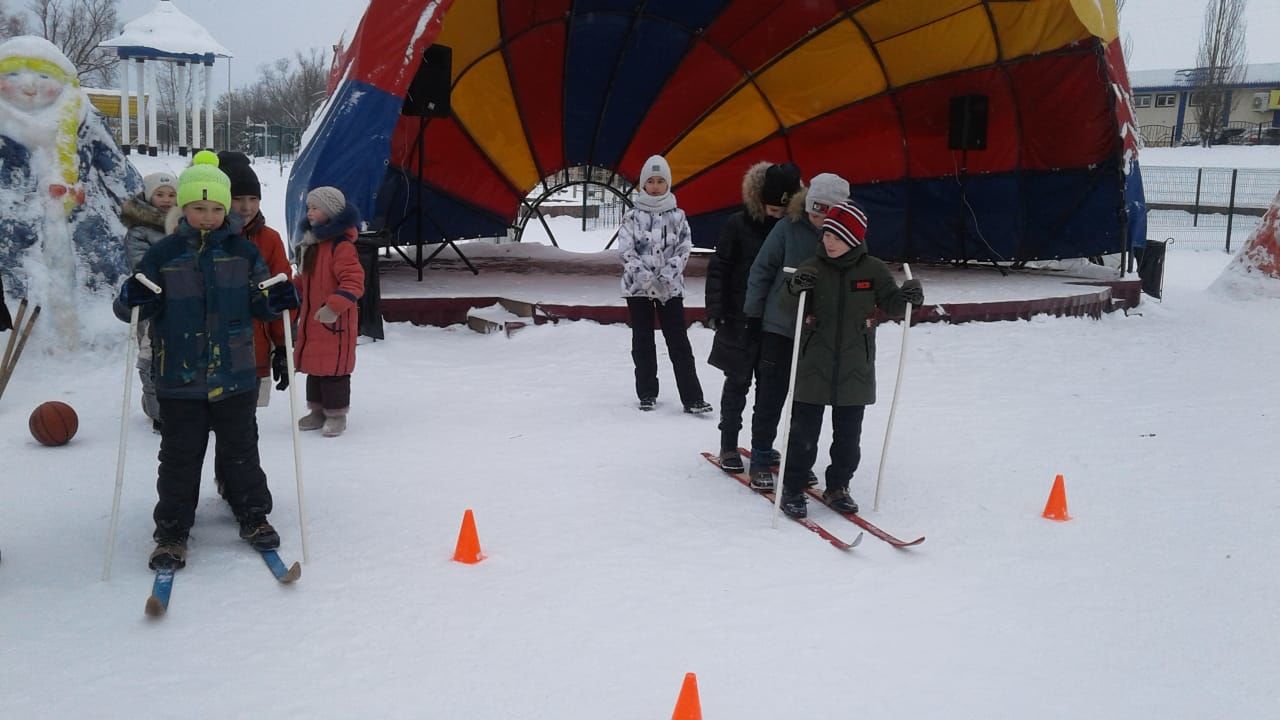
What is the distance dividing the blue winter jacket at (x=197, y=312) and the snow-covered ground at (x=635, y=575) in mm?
734

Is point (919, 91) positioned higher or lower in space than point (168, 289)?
higher

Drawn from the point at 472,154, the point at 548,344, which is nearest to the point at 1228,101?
the point at 472,154

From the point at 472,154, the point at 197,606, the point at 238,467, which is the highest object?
the point at 472,154

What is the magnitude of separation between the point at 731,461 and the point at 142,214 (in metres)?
3.45

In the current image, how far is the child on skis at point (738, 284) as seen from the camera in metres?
5.71

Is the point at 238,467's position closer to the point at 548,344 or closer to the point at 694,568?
the point at 694,568

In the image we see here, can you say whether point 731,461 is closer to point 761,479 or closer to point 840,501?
point 761,479

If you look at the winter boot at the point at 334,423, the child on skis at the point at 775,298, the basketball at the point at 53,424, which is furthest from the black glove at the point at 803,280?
the basketball at the point at 53,424

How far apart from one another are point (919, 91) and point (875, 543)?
30.2 feet

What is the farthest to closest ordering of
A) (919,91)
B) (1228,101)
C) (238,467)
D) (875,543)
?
(1228,101) → (919,91) → (875,543) → (238,467)

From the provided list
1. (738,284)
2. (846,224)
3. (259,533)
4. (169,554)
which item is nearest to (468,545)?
(259,533)

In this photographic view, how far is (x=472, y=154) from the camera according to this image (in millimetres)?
13055

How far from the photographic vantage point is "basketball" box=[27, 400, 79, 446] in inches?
226

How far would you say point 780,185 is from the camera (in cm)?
568
